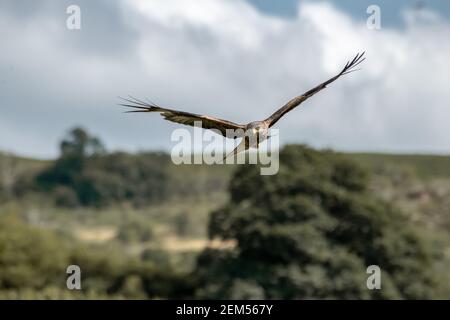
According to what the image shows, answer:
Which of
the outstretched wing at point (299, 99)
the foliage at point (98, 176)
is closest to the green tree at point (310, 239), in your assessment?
the outstretched wing at point (299, 99)

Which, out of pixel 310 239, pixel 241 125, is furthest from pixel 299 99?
pixel 310 239

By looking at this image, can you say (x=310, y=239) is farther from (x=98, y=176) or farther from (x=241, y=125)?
(x=98, y=176)

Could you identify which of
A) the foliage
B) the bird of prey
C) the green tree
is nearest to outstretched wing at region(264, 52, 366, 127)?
the bird of prey

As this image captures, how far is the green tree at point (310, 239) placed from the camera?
1569 inches

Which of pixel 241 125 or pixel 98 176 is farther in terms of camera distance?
pixel 98 176

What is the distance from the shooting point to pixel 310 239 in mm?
41062

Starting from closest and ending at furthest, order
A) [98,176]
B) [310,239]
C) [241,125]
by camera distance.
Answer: [241,125] → [310,239] → [98,176]

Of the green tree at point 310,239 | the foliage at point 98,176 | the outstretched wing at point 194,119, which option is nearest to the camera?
the outstretched wing at point 194,119

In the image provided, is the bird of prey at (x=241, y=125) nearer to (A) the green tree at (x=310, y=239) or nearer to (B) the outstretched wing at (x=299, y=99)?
(B) the outstretched wing at (x=299, y=99)

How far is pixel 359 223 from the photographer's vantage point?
44.1m

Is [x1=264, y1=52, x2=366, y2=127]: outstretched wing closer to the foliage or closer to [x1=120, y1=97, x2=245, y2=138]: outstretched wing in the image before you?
[x1=120, y1=97, x2=245, y2=138]: outstretched wing

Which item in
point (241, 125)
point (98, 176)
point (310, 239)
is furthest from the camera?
point (98, 176)
